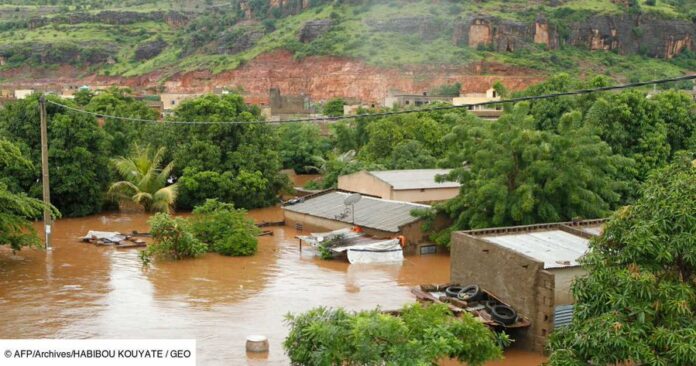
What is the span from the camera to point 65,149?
30.8 meters

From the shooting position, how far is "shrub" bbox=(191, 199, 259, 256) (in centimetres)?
2408

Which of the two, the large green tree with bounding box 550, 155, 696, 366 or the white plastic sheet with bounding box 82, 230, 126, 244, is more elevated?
the large green tree with bounding box 550, 155, 696, 366

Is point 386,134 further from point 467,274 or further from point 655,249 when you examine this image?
point 655,249

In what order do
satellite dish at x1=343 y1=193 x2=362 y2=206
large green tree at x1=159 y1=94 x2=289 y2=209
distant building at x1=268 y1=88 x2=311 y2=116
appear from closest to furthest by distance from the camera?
satellite dish at x1=343 y1=193 x2=362 y2=206 → large green tree at x1=159 y1=94 x2=289 y2=209 → distant building at x1=268 y1=88 x2=311 y2=116

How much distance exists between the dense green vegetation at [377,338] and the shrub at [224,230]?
13610mm

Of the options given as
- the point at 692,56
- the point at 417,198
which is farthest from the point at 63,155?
the point at 692,56

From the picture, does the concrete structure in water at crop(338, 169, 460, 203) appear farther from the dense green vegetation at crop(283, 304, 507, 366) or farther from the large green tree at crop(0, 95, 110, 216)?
the dense green vegetation at crop(283, 304, 507, 366)

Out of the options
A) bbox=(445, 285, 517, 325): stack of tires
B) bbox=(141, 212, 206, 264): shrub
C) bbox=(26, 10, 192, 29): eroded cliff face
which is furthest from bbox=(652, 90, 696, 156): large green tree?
bbox=(26, 10, 192, 29): eroded cliff face

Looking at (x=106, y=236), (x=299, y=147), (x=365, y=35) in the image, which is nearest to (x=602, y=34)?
(x=365, y=35)

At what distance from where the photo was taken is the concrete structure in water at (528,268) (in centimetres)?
1416

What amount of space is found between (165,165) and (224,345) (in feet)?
70.4

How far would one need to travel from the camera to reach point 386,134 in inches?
1583

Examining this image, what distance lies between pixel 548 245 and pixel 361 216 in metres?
9.90

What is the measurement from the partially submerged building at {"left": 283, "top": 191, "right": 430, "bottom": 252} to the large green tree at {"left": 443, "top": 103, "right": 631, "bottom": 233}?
1.87 m
